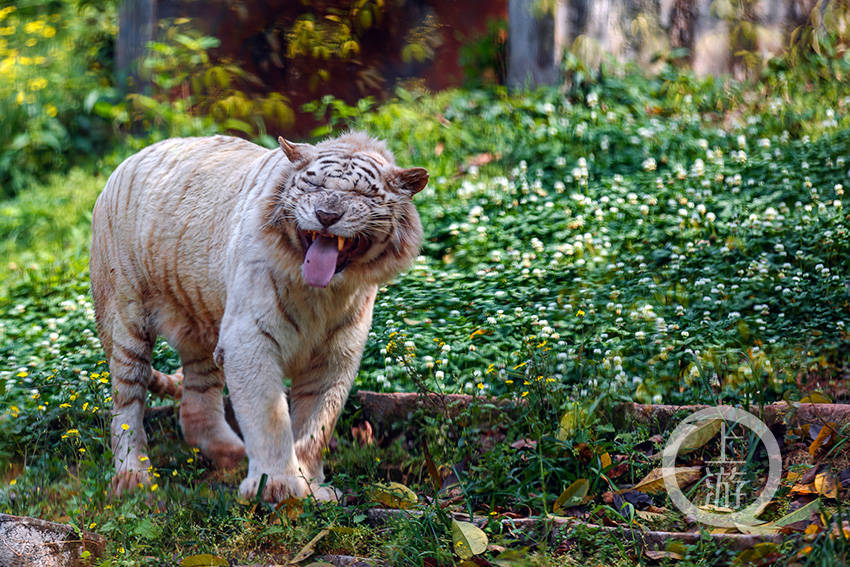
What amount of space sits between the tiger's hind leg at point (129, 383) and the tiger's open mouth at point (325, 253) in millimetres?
1395

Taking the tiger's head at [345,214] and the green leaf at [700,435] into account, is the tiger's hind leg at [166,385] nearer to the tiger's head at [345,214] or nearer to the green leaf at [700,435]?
the tiger's head at [345,214]

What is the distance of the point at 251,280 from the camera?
3873mm

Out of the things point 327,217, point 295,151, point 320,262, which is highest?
point 295,151

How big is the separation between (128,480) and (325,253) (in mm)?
1514

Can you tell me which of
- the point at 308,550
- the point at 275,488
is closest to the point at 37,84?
the point at 275,488

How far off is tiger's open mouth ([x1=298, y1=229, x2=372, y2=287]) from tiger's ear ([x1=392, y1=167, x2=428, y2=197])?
0.31m

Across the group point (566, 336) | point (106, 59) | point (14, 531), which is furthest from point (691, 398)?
point (106, 59)

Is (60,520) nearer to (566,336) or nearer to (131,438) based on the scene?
(131,438)

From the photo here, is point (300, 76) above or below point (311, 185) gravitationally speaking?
above

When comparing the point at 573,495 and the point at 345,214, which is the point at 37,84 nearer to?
the point at 345,214

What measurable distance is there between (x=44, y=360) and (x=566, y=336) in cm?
319

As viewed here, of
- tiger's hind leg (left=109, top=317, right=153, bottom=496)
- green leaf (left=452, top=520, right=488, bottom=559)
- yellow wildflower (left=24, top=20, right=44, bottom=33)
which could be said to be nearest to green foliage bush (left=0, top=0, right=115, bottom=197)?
yellow wildflower (left=24, top=20, right=44, bottom=33)

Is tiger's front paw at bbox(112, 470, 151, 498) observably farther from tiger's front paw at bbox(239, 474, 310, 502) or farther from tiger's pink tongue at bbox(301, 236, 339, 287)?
tiger's pink tongue at bbox(301, 236, 339, 287)

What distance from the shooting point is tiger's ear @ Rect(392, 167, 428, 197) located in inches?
152
